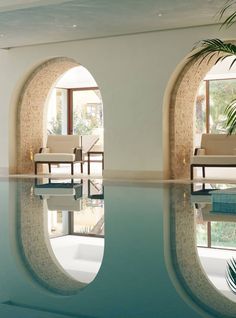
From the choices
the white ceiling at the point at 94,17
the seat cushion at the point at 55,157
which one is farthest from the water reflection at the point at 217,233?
the seat cushion at the point at 55,157

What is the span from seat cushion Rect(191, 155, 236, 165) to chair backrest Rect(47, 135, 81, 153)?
12.9 ft

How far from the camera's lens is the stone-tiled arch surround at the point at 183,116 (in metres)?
12.2

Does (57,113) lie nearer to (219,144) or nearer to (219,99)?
(219,99)

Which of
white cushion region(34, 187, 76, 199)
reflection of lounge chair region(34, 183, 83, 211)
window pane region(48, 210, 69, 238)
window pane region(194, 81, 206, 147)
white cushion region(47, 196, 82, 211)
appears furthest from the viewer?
window pane region(194, 81, 206, 147)

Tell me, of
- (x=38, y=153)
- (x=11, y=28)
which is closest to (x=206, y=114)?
(x=38, y=153)

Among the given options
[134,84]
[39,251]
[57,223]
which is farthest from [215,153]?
[39,251]

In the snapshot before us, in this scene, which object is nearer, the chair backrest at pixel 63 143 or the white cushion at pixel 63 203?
the white cushion at pixel 63 203

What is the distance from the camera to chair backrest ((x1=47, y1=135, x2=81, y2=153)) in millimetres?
14359

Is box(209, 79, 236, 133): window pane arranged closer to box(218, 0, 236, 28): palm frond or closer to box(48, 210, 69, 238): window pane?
box(218, 0, 236, 28): palm frond

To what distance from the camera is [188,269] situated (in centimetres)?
355

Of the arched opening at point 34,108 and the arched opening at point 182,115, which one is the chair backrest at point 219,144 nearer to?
the arched opening at point 182,115

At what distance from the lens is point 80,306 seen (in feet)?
8.43

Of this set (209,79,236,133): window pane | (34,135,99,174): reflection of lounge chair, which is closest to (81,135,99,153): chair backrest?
(34,135,99,174): reflection of lounge chair

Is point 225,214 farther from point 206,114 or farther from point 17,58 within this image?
point 206,114
